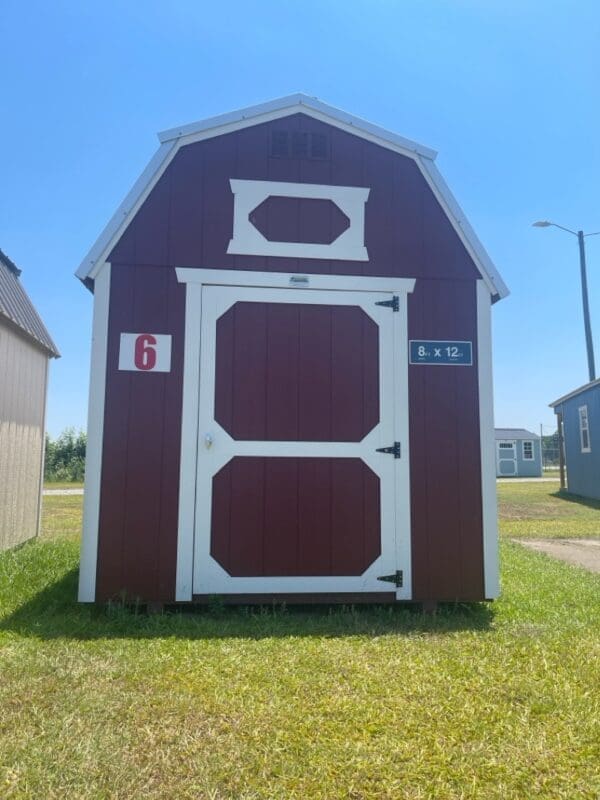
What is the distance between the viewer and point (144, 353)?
4309 millimetres

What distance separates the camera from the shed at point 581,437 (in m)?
15.4

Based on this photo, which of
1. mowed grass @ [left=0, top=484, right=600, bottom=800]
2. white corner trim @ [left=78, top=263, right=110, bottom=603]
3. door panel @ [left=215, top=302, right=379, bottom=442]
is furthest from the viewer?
door panel @ [left=215, top=302, right=379, bottom=442]

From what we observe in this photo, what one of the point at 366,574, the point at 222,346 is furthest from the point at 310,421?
the point at 366,574

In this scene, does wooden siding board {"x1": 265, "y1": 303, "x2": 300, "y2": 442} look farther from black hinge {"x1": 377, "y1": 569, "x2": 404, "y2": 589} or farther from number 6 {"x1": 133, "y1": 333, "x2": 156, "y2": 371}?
black hinge {"x1": 377, "y1": 569, "x2": 404, "y2": 589}

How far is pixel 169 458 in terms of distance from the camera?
424 centimetres

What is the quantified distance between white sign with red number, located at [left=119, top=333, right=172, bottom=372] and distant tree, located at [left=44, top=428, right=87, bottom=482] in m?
21.6

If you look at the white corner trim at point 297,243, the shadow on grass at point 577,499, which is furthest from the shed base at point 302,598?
the shadow on grass at point 577,499

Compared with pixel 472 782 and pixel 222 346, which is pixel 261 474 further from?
pixel 472 782

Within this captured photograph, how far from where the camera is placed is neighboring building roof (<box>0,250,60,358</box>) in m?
6.62

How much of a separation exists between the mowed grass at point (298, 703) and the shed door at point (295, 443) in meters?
0.38

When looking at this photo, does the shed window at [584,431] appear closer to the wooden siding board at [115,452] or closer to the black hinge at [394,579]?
the black hinge at [394,579]

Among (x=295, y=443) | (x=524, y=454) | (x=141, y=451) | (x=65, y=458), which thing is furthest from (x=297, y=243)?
(x=524, y=454)

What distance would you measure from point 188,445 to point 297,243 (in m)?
1.76

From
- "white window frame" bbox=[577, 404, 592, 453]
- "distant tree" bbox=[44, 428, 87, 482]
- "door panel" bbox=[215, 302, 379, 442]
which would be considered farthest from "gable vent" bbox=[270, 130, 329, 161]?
"distant tree" bbox=[44, 428, 87, 482]
